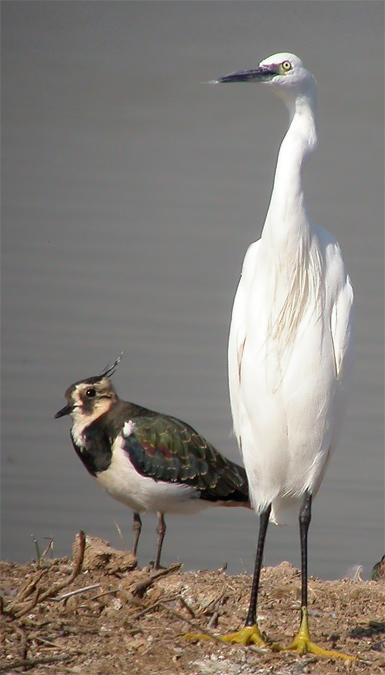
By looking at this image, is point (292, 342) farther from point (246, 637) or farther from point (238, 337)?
point (246, 637)

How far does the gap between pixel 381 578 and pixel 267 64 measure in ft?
8.70

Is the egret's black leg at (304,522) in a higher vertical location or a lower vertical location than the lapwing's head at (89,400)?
lower

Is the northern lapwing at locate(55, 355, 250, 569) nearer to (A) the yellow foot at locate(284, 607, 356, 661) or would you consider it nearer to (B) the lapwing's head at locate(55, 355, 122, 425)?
(B) the lapwing's head at locate(55, 355, 122, 425)

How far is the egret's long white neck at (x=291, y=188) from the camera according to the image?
4.89 m

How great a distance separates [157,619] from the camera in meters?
4.61

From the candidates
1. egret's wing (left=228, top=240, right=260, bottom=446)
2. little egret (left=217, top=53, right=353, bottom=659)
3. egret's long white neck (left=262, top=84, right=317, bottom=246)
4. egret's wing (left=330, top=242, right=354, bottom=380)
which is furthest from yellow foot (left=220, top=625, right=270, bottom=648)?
egret's long white neck (left=262, top=84, right=317, bottom=246)

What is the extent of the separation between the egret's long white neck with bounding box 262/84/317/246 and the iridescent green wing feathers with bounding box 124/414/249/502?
1648 millimetres

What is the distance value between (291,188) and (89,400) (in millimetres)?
1990

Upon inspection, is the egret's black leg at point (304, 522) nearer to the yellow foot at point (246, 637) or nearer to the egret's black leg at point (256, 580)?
the egret's black leg at point (256, 580)

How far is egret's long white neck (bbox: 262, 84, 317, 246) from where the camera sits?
4895mm

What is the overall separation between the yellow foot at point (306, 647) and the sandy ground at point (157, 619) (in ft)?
0.10

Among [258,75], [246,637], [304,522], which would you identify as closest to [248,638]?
[246,637]

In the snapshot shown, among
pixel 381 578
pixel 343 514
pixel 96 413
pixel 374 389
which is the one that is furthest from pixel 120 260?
pixel 381 578

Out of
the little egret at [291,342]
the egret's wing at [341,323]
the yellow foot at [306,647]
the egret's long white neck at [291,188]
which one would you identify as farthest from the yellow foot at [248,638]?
the egret's long white neck at [291,188]
